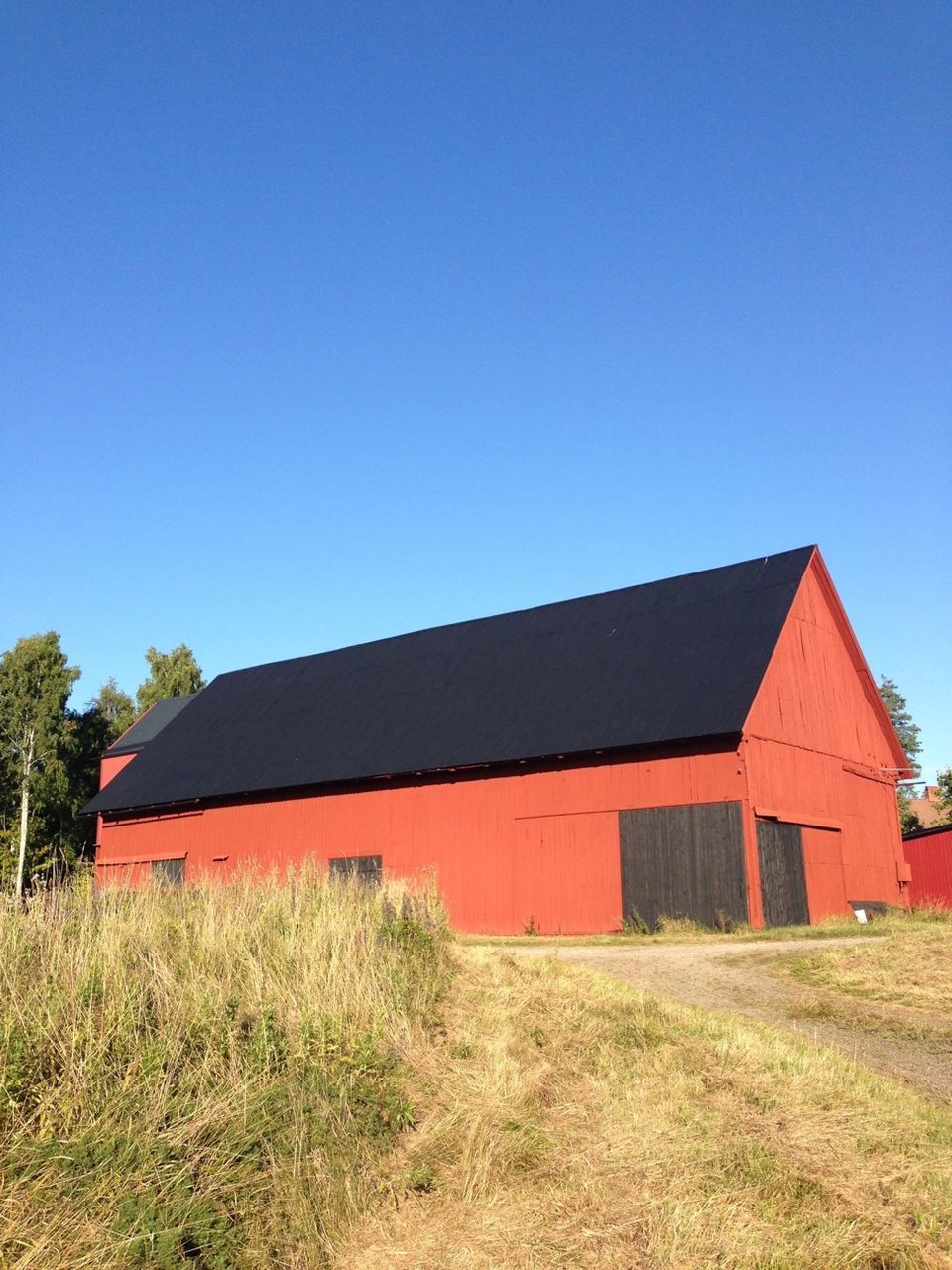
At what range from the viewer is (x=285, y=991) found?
792 cm

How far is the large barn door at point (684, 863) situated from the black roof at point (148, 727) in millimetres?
22373

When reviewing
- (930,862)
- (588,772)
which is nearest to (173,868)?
(588,772)

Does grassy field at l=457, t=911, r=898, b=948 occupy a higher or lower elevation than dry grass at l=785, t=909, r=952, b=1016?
higher

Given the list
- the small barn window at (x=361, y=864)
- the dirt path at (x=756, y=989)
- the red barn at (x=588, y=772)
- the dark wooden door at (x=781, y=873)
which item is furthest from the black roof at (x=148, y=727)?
the dirt path at (x=756, y=989)

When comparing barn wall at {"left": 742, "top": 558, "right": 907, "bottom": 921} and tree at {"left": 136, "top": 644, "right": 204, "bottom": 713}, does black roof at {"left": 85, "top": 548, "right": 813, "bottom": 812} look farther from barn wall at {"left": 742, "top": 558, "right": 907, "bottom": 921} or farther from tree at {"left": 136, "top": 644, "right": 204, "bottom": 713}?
tree at {"left": 136, "top": 644, "right": 204, "bottom": 713}

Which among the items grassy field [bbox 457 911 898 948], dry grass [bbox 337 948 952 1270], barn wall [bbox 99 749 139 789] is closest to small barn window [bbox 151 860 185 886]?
barn wall [bbox 99 749 139 789]

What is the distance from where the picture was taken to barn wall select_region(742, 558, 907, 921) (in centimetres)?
2325

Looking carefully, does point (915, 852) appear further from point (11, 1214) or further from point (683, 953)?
point (11, 1214)

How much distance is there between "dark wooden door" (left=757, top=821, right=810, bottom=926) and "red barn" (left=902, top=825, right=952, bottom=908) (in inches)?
472

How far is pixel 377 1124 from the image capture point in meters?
6.86

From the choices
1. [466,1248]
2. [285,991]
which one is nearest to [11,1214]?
[466,1248]

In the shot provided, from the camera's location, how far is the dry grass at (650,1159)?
18.6ft

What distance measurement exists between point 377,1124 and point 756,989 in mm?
7307

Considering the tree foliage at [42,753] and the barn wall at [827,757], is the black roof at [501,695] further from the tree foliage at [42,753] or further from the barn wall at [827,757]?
the tree foliage at [42,753]
